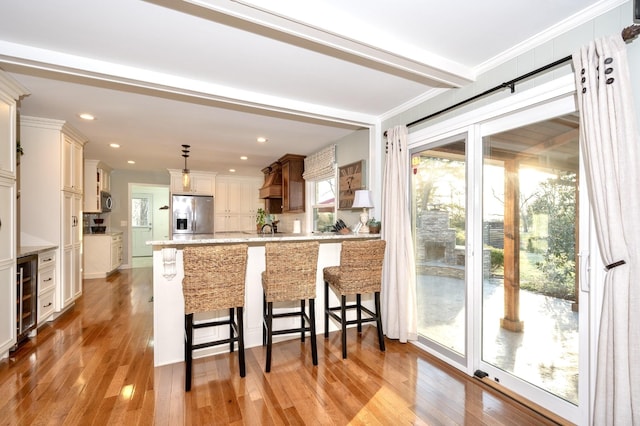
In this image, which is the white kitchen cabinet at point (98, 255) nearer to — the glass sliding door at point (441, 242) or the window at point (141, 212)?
the window at point (141, 212)

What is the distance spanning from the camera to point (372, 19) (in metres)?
1.76

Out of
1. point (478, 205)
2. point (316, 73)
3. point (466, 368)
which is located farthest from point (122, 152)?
point (466, 368)

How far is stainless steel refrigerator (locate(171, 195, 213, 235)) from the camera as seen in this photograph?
639 centimetres

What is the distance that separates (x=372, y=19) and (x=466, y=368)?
2.74 m

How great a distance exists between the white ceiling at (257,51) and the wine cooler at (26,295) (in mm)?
1695

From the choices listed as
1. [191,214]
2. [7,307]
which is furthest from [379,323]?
[191,214]

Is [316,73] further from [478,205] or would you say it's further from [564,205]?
[564,205]

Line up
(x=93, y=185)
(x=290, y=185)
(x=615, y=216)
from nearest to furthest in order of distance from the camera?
(x=615, y=216)
(x=290, y=185)
(x=93, y=185)

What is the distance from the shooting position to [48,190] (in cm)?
350

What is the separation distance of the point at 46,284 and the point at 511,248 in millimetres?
4912

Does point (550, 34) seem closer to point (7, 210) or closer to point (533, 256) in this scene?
point (533, 256)

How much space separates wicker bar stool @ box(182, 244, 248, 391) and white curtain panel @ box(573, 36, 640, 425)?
7.47 feet

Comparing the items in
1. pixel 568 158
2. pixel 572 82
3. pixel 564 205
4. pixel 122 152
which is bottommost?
pixel 564 205

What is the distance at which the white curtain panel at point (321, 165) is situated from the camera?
4457mm
